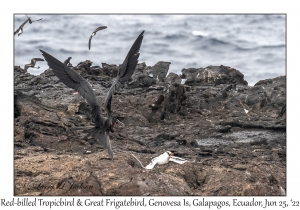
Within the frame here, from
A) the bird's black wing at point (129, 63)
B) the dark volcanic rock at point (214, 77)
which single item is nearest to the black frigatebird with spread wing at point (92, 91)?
the bird's black wing at point (129, 63)

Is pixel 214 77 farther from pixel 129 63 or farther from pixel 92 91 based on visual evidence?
pixel 92 91

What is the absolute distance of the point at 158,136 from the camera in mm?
10398

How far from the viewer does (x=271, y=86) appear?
41.0 ft

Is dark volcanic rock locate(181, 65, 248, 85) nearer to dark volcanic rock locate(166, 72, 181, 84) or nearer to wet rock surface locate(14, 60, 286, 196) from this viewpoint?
wet rock surface locate(14, 60, 286, 196)

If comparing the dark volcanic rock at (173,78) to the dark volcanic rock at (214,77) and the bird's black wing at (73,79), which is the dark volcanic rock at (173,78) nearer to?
the dark volcanic rock at (214,77)

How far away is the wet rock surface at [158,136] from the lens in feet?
27.1

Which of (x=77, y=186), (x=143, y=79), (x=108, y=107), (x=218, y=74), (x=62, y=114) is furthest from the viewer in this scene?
(x=218, y=74)

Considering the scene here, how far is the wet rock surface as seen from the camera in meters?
8.27

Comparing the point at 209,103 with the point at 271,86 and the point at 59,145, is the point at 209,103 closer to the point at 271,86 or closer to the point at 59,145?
the point at 271,86

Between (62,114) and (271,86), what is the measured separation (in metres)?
4.20

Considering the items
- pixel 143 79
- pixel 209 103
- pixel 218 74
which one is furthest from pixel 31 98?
pixel 218 74

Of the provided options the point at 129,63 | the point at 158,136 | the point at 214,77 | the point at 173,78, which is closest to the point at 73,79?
the point at 129,63

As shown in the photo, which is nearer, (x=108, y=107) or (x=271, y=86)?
(x=108, y=107)
